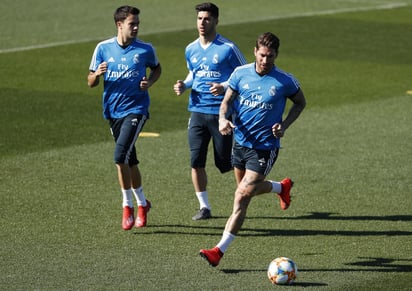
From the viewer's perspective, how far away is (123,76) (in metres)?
14.4

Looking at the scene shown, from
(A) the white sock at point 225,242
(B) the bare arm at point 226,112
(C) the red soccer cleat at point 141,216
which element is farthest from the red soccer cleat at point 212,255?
(C) the red soccer cleat at point 141,216

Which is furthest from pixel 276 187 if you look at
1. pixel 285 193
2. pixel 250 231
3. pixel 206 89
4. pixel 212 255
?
pixel 212 255

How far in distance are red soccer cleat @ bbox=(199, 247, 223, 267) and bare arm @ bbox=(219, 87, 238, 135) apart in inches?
54.3

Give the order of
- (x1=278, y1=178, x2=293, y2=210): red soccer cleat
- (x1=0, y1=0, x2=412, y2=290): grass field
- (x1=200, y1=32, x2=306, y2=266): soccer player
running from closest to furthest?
(x1=0, y1=0, x2=412, y2=290): grass field < (x1=200, y1=32, x2=306, y2=266): soccer player < (x1=278, y1=178, x2=293, y2=210): red soccer cleat

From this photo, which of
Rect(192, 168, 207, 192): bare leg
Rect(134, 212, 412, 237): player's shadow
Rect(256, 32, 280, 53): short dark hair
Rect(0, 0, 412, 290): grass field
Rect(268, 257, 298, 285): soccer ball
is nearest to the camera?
Rect(268, 257, 298, 285): soccer ball

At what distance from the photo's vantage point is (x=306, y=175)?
17375 millimetres

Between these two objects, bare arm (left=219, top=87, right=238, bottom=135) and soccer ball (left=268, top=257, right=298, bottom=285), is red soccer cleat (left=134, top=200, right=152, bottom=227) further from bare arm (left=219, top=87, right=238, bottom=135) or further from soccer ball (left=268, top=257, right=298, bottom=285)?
soccer ball (left=268, top=257, right=298, bottom=285)

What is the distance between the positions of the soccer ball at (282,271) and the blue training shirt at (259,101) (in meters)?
1.66

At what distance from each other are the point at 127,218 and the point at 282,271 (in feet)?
10.4

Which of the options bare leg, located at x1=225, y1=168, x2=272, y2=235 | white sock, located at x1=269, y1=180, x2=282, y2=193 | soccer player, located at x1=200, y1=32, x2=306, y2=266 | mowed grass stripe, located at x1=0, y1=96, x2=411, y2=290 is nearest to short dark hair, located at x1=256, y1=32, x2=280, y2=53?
soccer player, located at x1=200, y1=32, x2=306, y2=266

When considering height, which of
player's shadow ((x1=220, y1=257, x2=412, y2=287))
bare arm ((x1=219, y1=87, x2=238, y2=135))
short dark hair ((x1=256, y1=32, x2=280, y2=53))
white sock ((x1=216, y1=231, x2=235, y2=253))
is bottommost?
player's shadow ((x1=220, y1=257, x2=412, y2=287))

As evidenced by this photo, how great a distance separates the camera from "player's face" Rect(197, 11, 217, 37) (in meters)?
14.6

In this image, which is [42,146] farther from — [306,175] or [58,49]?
[58,49]

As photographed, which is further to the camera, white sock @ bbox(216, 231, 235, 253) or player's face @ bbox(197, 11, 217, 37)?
player's face @ bbox(197, 11, 217, 37)
